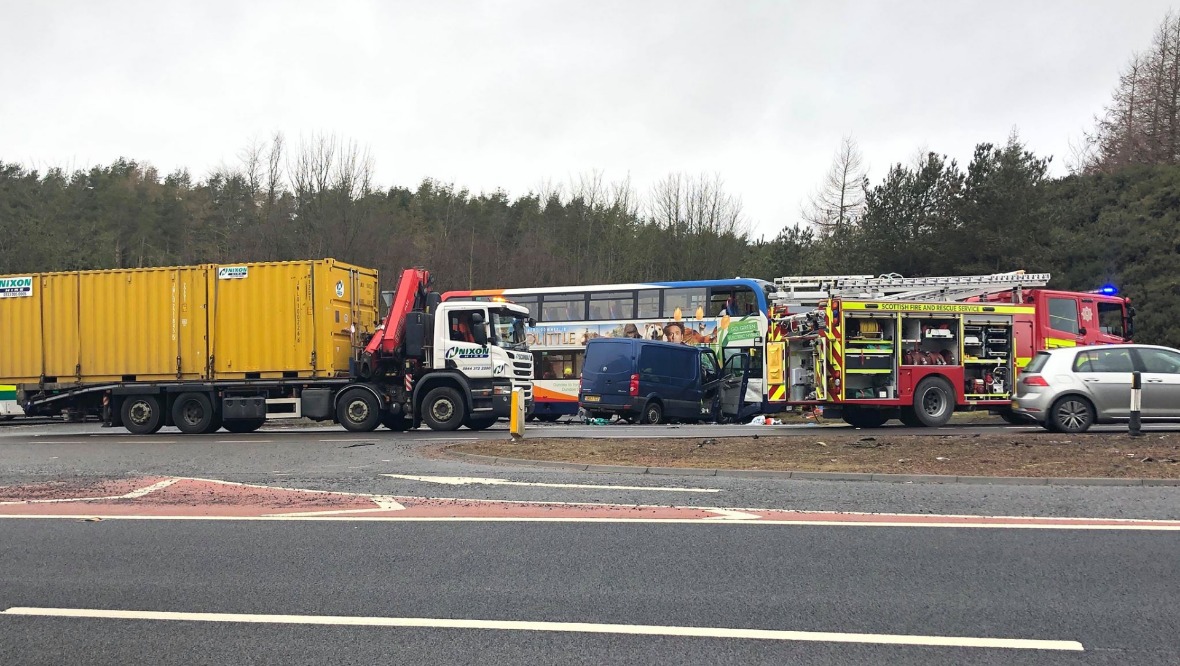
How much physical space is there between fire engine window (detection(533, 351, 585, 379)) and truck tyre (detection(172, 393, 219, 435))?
29.4 ft

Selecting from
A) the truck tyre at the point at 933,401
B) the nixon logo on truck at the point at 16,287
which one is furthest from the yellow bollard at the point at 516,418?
the nixon logo on truck at the point at 16,287

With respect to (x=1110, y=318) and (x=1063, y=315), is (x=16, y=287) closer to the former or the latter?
(x=1063, y=315)

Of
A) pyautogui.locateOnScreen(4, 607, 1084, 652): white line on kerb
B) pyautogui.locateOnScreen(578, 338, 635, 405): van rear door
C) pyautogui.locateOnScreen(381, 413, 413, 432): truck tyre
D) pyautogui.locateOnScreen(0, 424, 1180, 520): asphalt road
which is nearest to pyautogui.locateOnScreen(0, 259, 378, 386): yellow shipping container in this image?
pyautogui.locateOnScreen(381, 413, 413, 432): truck tyre

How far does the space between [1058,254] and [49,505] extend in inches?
1700

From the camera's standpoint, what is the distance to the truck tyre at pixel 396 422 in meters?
21.0

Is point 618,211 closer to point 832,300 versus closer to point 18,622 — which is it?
point 832,300

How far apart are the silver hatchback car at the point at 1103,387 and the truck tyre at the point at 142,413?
1794 centimetres

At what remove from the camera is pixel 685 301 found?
26.0 meters

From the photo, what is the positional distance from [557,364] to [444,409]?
6.80 metres

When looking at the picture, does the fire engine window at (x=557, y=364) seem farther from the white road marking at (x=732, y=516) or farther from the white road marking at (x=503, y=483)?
the white road marking at (x=732, y=516)

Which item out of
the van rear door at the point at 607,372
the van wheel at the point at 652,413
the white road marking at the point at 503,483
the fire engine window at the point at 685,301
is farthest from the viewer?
the fire engine window at the point at 685,301

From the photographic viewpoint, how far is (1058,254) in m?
43.0

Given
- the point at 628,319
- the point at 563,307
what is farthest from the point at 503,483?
the point at 563,307

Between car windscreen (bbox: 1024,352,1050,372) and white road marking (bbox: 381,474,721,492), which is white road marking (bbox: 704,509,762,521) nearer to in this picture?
white road marking (bbox: 381,474,721,492)
